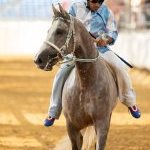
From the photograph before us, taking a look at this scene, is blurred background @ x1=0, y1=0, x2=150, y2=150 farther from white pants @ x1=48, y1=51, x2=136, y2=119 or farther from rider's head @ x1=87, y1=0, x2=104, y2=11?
white pants @ x1=48, y1=51, x2=136, y2=119

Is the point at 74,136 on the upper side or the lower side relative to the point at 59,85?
lower

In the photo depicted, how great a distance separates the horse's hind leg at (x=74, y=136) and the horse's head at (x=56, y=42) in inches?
43.2

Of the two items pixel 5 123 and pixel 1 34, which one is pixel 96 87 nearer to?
pixel 5 123

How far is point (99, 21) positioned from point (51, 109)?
1.21 metres

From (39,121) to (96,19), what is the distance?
5361 mm

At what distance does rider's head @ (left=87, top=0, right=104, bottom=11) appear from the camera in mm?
8469

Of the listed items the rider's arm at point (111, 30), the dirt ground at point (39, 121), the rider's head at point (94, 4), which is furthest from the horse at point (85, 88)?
the dirt ground at point (39, 121)

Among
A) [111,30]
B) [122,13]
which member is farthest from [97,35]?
[122,13]

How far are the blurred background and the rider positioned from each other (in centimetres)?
52

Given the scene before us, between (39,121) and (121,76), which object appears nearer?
(121,76)

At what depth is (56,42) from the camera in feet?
24.5

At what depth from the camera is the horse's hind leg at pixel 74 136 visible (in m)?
8.30

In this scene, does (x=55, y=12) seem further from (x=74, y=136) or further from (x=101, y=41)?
(x=74, y=136)

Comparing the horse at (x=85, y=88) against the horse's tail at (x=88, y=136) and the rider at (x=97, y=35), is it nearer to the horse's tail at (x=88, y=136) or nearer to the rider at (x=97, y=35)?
the rider at (x=97, y=35)
